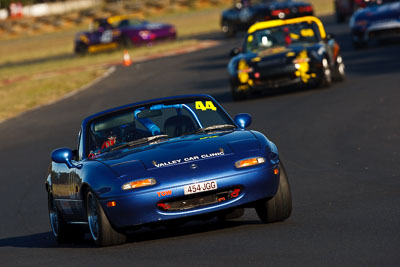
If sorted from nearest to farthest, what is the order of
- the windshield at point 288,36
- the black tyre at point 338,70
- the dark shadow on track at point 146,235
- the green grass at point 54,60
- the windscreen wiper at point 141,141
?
1. the dark shadow on track at point 146,235
2. the windscreen wiper at point 141,141
3. the windshield at point 288,36
4. the black tyre at point 338,70
5. the green grass at point 54,60

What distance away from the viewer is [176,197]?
26.4 ft


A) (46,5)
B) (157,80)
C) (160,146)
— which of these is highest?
(160,146)

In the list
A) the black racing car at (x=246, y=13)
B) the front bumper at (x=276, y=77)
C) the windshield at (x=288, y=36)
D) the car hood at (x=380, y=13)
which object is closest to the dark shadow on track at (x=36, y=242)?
the front bumper at (x=276, y=77)

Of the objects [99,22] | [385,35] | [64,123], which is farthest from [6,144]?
[99,22]

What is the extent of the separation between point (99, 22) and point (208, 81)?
1806 cm

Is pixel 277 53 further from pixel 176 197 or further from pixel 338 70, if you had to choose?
pixel 176 197

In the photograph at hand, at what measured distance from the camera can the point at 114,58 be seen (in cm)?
3928

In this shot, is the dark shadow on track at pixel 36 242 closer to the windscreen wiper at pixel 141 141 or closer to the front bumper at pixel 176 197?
the windscreen wiper at pixel 141 141

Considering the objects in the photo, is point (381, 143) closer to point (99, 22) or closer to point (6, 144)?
point (6, 144)

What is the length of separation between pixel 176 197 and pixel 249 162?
2.14ft

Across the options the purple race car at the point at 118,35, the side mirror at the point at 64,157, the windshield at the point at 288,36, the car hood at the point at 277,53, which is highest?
the side mirror at the point at 64,157

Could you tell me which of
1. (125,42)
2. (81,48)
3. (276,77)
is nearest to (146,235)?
(276,77)

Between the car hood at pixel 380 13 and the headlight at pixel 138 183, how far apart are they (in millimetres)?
19653

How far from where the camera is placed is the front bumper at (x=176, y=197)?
8062 millimetres
